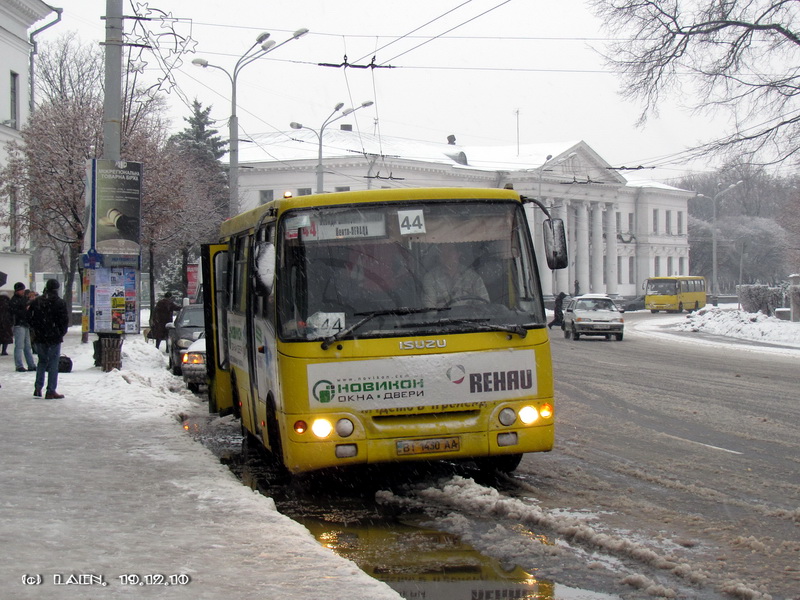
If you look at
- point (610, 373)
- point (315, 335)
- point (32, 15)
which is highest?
point (32, 15)

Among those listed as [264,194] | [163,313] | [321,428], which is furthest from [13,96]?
[264,194]

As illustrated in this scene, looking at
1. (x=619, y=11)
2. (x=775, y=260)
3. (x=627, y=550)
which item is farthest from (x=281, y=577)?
(x=775, y=260)

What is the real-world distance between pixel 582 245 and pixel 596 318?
180 ft

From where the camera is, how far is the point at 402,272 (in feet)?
26.1

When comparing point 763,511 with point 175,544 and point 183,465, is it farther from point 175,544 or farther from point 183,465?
point 183,465

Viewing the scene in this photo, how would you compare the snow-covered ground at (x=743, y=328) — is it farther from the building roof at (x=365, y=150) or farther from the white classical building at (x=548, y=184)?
the building roof at (x=365, y=150)

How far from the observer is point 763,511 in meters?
7.08

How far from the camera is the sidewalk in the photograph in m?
4.99

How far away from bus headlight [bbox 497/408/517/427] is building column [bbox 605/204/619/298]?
86.9m

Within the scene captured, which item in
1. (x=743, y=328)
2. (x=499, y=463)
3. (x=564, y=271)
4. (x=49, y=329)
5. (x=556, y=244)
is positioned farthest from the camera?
(x=564, y=271)

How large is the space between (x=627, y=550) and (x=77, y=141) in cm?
2891

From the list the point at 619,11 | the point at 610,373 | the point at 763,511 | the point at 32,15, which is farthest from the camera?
the point at 32,15

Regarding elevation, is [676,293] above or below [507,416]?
above

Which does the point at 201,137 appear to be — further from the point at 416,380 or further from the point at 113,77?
the point at 416,380
